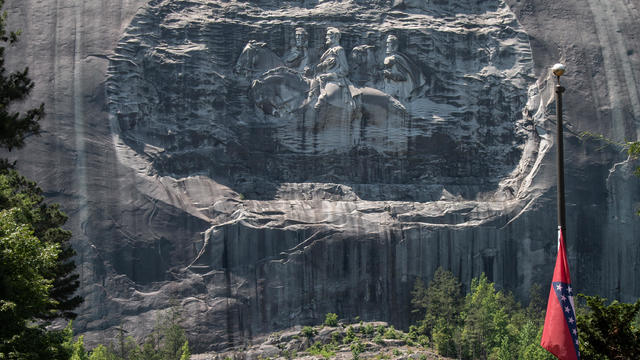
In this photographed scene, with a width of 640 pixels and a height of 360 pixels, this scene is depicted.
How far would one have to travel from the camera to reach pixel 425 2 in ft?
135

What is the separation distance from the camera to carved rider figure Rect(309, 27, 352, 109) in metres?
39.1

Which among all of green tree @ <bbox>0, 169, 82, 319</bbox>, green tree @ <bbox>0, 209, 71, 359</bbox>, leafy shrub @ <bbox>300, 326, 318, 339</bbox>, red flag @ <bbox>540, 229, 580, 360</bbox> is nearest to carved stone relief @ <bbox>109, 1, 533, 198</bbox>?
leafy shrub @ <bbox>300, 326, 318, 339</bbox>

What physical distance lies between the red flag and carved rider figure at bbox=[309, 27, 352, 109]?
2761 centimetres

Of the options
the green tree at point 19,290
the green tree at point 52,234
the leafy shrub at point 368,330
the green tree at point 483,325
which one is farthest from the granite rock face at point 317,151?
the green tree at point 19,290

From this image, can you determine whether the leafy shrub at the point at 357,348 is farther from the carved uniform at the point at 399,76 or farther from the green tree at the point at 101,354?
the carved uniform at the point at 399,76

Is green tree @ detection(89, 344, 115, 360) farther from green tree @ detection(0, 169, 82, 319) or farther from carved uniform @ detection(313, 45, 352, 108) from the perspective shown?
A: carved uniform @ detection(313, 45, 352, 108)

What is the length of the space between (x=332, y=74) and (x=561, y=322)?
2864 cm

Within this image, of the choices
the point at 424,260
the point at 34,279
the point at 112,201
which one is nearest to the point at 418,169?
the point at 424,260

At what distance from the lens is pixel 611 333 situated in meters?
11.6

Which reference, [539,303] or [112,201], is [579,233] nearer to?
[539,303]

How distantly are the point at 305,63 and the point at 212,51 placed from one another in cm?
497

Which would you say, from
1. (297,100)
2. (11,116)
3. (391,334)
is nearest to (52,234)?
(11,116)

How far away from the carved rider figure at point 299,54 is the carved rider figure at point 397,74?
14.2ft

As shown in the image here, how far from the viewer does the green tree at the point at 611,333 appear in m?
11.5
